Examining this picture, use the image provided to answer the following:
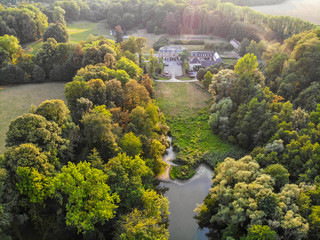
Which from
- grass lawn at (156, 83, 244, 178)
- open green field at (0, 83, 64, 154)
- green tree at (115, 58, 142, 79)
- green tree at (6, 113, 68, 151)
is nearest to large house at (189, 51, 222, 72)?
grass lawn at (156, 83, 244, 178)

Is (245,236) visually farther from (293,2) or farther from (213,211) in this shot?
(293,2)

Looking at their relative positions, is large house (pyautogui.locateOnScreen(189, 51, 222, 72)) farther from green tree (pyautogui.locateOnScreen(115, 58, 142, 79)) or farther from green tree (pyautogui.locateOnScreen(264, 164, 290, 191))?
green tree (pyautogui.locateOnScreen(264, 164, 290, 191))

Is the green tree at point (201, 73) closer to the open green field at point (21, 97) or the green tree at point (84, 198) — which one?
the open green field at point (21, 97)

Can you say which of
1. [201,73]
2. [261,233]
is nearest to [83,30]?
[201,73]

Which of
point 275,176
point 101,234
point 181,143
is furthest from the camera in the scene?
point 181,143

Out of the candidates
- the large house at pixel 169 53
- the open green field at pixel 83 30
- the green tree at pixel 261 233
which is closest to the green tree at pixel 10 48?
the open green field at pixel 83 30

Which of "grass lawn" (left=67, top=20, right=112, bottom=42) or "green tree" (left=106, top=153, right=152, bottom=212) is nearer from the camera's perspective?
"green tree" (left=106, top=153, right=152, bottom=212)

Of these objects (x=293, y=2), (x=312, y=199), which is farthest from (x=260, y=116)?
(x=293, y=2)
